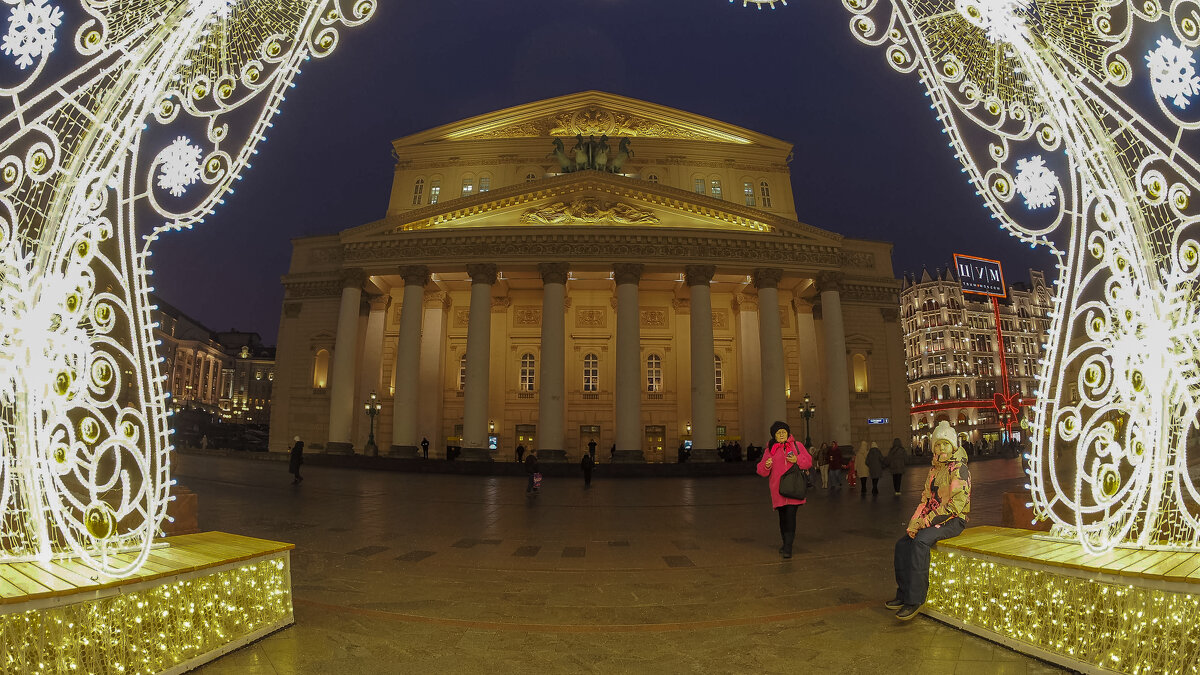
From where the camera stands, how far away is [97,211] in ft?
15.0

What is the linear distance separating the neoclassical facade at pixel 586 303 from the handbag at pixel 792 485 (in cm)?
2177

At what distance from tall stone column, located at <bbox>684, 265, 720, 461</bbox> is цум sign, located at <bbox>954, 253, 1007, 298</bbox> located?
1199 inches

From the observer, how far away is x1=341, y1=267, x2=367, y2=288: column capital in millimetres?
33656

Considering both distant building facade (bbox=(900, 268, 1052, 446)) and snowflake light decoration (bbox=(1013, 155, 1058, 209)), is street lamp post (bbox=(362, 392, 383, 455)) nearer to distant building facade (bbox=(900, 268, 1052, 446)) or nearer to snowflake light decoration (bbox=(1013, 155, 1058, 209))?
snowflake light decoration (bbox=(1013, 155, 1058, 209))

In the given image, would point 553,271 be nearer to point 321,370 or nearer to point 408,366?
point 408,366

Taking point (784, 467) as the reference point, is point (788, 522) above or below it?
below

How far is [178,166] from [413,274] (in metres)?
28.4

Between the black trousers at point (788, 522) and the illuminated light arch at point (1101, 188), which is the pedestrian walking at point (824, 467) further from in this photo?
the illuminated light arch at point (1101, 188)

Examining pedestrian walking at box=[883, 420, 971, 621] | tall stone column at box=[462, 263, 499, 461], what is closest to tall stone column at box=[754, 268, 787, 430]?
tall stone column at box=[462, 263, 499, 461]

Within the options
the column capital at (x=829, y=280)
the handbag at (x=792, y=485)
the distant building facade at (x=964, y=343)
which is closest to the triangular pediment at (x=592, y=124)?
the column capital at (x=829, y=280)

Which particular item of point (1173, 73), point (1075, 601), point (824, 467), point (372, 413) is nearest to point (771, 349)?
point (824, 467)

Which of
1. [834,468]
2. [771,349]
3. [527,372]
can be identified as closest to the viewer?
[834,468]

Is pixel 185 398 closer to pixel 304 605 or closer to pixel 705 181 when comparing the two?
pixel 705 181

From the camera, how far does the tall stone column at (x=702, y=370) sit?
30.9m
